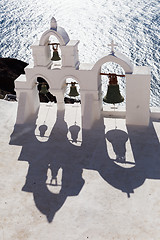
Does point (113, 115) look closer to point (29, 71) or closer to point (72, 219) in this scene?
point (29, 71)

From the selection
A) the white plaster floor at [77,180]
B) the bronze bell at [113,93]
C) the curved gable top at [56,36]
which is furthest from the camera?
the curved gable top at [56,36]

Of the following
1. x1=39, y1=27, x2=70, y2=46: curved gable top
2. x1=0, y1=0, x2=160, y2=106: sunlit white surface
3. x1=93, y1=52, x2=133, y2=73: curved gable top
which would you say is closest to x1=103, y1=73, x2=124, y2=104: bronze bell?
x1=93, y1=52, x2=133, y2=73: curved gable top

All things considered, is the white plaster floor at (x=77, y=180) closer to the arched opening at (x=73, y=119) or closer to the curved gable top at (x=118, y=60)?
the arched opening at (x=73, y=119)

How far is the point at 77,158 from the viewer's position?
19.2 meters

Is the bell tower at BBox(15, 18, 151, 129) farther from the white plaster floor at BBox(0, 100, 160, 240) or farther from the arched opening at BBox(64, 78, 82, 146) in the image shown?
the white plaster floor at BBox(0, 100, 160, 240)

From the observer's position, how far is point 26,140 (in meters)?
21.0

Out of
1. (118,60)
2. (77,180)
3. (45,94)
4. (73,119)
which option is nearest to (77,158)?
(77,180)

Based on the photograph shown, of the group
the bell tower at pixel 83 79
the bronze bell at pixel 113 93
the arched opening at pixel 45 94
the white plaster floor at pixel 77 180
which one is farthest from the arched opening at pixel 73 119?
the bronze bell at pixel 113 93

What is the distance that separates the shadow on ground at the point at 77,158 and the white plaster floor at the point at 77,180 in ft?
0.15

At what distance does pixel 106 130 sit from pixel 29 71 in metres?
5.98

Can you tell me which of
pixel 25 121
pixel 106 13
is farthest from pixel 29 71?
pixel 106 13

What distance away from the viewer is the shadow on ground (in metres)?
17.1

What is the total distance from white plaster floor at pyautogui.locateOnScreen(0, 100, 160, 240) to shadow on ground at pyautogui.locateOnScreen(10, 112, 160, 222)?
0.04 meters

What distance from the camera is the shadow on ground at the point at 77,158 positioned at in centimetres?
1706
